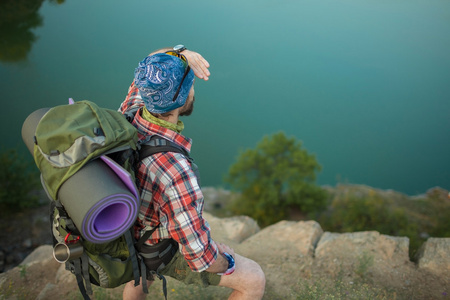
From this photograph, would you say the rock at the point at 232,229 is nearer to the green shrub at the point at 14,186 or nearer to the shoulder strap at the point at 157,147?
the shoulder strap at the point at 157,147

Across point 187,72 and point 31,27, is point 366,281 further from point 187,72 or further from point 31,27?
point 31,27

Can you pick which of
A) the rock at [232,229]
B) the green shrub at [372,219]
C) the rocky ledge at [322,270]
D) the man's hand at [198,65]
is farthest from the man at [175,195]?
the green shrub at [372,219]

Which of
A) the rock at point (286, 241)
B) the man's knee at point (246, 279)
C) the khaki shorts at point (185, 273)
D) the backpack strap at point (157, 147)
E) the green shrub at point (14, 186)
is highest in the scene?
the backpack strap at point (157, 147)

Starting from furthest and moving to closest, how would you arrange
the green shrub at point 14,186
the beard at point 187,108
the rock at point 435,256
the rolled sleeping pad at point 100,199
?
the green shrub at point 14,186, the rock at point 435,256, the beard at point 187,108, the rolled sleeping pad at point 100,199

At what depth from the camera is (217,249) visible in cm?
193

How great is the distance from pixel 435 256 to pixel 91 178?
3.39 m

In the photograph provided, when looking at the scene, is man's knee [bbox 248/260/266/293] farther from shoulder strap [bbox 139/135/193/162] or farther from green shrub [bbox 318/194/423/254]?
green shrub [bbox 318/194/423/254]

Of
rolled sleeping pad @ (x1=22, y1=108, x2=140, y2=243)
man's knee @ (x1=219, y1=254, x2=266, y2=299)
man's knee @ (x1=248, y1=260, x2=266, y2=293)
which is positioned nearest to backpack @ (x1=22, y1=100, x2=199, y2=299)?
rolled sleeping pad @ (x1=22, y1=108, x2=140, y2=243)

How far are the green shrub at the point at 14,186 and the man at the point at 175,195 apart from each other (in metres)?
7.54

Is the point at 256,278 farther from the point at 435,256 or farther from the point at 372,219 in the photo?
the point at 372,219

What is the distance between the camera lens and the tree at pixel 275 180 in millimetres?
9516

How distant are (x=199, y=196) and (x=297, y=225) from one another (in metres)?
2.89

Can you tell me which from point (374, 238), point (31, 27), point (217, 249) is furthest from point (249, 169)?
point (31, 27)

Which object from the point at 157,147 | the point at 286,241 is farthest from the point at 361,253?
the point at 157,147
